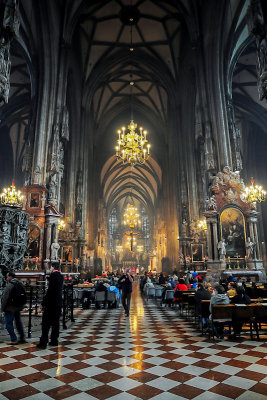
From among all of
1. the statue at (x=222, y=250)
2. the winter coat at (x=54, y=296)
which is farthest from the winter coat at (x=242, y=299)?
the statue at (x=222, y=250)

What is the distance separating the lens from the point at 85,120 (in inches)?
971

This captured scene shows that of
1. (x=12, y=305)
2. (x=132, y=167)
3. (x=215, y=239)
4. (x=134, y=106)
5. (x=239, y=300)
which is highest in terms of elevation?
(x=134, y=106)

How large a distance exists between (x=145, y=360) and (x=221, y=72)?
16899mm

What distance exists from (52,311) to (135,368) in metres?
1.85

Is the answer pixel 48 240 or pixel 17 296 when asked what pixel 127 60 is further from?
pixel 17 296

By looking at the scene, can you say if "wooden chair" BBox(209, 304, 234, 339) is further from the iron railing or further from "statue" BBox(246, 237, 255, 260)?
"statue" BBox(246, 237, 255, 260)

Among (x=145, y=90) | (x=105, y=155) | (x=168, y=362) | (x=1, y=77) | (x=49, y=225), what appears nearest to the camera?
(x=168, y=362)

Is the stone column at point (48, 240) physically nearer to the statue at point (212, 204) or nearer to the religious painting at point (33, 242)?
the religious painting at point (33, 242)

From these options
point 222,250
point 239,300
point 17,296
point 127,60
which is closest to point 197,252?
point 222,250

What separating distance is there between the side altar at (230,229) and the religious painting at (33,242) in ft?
26.9

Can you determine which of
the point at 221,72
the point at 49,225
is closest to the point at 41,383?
the point at 49,225

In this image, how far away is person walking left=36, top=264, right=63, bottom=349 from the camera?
15.3ft

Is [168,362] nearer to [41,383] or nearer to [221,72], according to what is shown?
[41,383]

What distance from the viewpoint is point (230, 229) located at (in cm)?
1369
